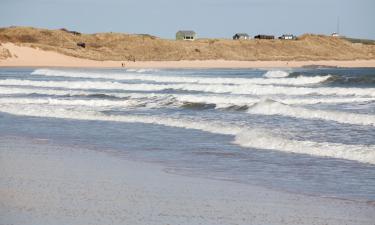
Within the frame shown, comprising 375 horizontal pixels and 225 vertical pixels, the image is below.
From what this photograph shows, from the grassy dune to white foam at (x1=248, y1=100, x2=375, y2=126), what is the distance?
205 ft

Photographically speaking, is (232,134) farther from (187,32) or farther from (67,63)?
(187,32)

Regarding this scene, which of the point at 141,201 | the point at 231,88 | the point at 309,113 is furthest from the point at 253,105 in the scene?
the point at 141,201

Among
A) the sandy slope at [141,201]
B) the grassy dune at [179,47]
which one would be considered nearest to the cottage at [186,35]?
the grassy dune at [179,47]

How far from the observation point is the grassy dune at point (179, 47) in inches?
3479

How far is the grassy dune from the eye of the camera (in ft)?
290

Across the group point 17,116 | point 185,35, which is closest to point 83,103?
point 17,116

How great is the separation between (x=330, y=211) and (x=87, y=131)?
986 centimetres

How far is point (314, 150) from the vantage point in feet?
43.7

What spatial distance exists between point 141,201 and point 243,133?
→ 7038mm

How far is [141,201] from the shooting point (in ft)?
29.6

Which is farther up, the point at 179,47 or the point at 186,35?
the point at 186,35

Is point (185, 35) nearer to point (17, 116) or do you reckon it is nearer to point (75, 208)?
point (17, 116)

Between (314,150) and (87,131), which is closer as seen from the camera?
(314,150)

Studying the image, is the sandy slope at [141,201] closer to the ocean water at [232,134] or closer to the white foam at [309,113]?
the ocean water at [232,134]
